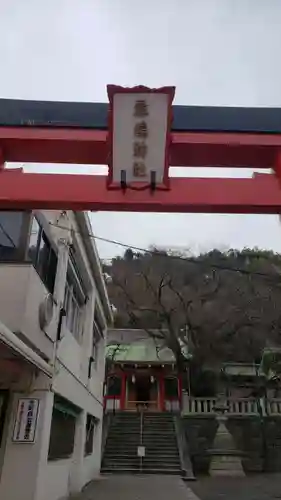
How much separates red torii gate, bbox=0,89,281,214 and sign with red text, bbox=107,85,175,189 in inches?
6.3

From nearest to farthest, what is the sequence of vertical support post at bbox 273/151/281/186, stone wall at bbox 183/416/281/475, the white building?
vertical support post at bbox 273/151/281/186
the white building
stone wall at bbox 183/416/281/475

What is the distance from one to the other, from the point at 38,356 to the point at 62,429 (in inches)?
136

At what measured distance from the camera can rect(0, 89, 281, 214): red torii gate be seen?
13.0ft

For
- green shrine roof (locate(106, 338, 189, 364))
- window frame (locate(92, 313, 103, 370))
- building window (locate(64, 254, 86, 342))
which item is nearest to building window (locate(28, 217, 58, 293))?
building window (locate(64, 254, 86, 342))

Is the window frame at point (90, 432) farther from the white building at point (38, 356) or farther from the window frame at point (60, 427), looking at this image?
the white building at point (38, 356)

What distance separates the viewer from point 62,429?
877 centimetres

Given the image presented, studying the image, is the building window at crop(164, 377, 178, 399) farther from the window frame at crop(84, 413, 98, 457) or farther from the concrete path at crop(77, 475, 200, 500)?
the window frame at crop(84, 413, 98, 457)

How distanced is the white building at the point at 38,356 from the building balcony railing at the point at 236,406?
11485mm

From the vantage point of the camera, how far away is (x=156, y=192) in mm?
3959

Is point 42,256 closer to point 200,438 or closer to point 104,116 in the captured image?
point 104,116

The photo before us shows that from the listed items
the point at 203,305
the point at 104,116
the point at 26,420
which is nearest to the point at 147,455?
the point at 203,305

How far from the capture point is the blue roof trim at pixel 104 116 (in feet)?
13.5

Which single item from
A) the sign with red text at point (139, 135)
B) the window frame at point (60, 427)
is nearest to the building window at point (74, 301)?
the window frame at point (60, 427)

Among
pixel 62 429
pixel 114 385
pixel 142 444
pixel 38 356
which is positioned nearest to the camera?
pixel 38 356
